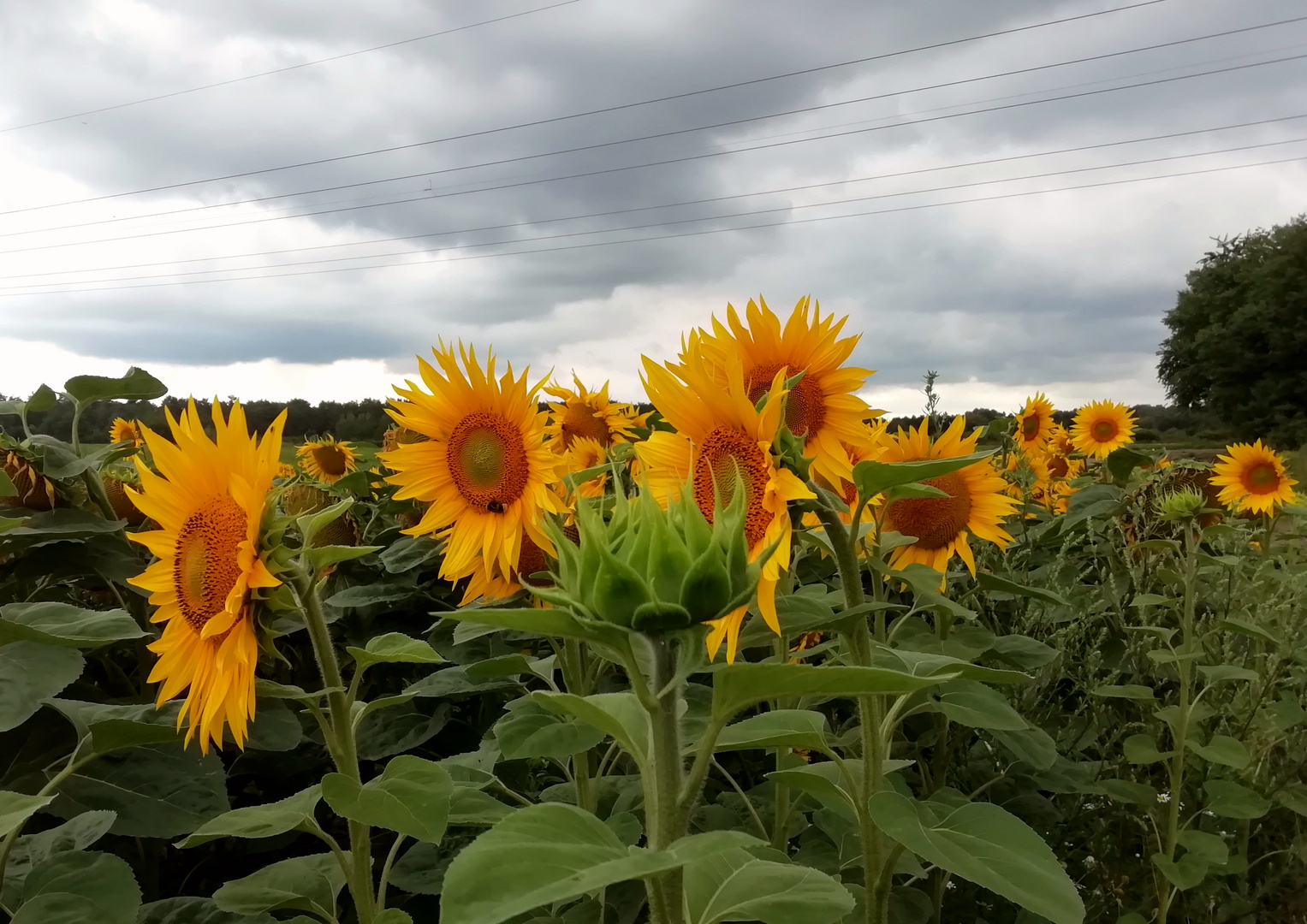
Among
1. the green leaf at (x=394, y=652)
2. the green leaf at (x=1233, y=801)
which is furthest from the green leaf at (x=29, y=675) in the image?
the green leaf at (x=1233, y=801)

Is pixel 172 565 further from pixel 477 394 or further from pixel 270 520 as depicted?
pixel 477 394

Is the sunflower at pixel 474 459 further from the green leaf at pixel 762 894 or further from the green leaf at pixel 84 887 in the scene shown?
the green leaf at pixel 762 894

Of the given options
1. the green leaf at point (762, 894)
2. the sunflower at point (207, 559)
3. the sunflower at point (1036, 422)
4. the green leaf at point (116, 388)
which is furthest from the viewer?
the sunflower at point (1036, 422)

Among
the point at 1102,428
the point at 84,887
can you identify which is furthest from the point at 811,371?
the point at 1102,428

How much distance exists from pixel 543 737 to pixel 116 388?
1.66 m

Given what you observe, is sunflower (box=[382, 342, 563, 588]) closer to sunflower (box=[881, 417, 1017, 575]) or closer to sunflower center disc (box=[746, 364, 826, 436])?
sunflower center disc (box=[746, 364, 826, 436])

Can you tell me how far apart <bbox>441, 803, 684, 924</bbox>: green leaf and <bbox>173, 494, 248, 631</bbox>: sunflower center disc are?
745mm

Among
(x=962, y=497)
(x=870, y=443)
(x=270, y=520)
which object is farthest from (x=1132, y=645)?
(x=270, y=520)

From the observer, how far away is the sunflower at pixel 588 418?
10.4ft

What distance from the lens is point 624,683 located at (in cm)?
212

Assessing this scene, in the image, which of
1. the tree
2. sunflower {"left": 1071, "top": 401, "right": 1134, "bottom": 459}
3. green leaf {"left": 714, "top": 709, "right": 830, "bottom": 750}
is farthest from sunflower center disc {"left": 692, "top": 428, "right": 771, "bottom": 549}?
the tree

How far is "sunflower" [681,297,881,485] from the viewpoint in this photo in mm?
1504

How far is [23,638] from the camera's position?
1.29 meters

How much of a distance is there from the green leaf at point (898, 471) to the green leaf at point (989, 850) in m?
0.38
